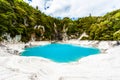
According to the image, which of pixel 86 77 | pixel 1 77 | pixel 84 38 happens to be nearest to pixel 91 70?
pixel 86 77

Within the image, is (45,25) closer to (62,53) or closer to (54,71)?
(62,53)

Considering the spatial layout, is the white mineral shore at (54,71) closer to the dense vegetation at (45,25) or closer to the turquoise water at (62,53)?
the turquoise water at (62,53)

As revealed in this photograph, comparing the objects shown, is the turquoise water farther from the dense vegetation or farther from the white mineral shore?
the dense vegetation

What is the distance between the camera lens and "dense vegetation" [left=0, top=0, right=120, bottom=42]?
92250mm

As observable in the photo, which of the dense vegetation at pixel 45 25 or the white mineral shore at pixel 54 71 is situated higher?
the dense vegetation at pixel 45 25

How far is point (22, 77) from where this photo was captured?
3097 cm

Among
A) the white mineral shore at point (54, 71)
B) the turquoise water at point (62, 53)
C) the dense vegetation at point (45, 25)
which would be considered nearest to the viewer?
the white mineral shore at point (54, 71)

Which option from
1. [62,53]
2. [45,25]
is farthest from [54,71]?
[45,25]

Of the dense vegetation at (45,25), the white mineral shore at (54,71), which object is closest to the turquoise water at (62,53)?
the white mineral shore at (54,71)

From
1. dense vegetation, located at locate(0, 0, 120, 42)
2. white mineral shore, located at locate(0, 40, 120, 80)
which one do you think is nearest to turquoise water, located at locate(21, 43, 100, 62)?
white mineral shore, located at locate(0, 40, 120, 80)

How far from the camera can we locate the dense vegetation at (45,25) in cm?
9225

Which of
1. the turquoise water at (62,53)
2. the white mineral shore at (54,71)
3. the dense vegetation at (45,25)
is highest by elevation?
the dense vegetation at (45,25)

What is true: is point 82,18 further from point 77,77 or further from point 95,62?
point 77,77

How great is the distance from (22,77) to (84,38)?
8939 cm
